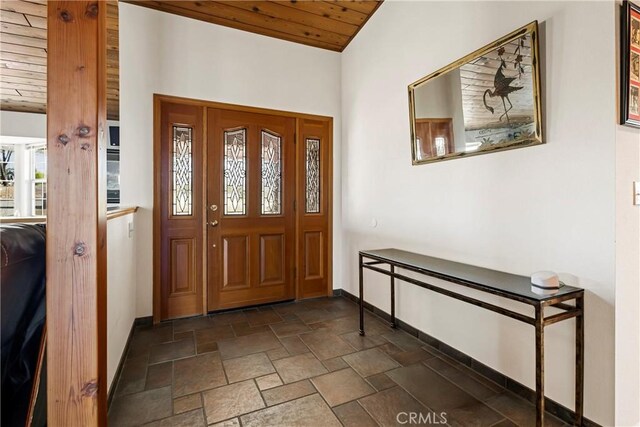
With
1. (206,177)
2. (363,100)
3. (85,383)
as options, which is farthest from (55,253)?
(363,100)

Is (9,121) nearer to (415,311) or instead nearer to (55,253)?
(55,253)

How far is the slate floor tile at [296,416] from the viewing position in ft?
5.34

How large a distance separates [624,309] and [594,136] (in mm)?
854

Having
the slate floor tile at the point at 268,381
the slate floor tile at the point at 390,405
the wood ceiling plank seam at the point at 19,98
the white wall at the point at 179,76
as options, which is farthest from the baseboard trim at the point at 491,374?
the wood ceiling plank seam at the point at 19,98

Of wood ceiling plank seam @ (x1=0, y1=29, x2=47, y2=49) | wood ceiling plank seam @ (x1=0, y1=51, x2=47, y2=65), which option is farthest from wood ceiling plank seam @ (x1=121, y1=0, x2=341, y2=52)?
wood ceiling plank seam @ (x1=0, y1=51, x2=47, y2=65)

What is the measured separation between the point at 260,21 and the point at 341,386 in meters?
3.48

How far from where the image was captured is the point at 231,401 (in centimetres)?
181

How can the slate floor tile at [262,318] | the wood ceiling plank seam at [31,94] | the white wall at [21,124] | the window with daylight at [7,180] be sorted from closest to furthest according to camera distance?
the slate floor tile at [262,318] → the wood ceiling plank seam at [31,94] → the white wall at [21,124] → the window with daylight at [7,180]

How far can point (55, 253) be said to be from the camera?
103 cm

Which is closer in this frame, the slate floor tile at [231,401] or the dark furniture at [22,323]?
the dark furniture at [22,323]

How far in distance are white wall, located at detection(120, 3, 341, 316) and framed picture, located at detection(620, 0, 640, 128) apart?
2.76m

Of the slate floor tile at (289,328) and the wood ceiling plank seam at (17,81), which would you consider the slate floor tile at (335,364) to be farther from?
the wood ceiling plank seam at (17,81)

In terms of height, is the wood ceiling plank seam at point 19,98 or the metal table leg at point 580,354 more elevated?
the wood ceiling plank seam at point 19,98

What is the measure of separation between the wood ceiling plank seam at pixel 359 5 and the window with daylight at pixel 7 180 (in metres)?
5.70
